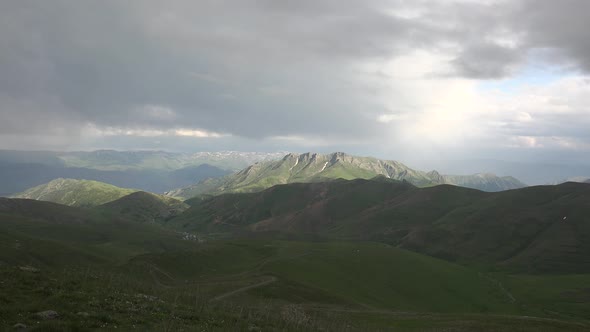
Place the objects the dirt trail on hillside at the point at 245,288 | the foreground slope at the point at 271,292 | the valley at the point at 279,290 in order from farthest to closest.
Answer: the dirt trail on hillside at the point at 245,288 < the valley at the point at 279,290 < the foreground slope at the point at 271,292

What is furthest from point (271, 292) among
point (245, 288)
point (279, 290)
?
point (245, 288)

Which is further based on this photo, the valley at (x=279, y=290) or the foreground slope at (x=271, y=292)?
the valley at (x=279, y=290)

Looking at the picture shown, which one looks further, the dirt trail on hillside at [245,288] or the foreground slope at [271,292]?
the dirt trail on hillside at [245,288]

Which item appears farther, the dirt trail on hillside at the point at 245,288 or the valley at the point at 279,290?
the dirt trail on hillside at the point at 245,288

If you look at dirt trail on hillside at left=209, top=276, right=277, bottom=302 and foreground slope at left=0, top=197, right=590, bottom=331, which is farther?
dirt trail on hillside at left=209, top=276, right=277, bottom=302

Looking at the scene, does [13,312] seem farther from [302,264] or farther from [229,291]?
[302,264]

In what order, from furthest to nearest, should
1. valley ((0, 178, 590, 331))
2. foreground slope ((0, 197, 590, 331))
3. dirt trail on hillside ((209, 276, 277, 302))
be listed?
dirt trail on hillside ((209, 276, 277, 302))
valley ((0, 178, 590, 331))
foreground slope ((0, 197, 590, 331))

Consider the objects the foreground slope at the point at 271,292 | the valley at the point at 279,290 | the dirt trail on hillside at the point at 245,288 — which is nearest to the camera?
the foreground slope at the point at 271,292

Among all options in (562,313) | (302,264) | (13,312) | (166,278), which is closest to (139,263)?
(166,278)

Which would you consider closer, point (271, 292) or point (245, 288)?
point (271, 292)

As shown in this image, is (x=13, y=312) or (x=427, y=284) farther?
→ (x=427, y=284)

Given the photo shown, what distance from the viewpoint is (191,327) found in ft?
84.4

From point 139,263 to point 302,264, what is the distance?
53.7 metres

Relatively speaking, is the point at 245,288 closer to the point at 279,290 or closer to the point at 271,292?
the point at 271,292
